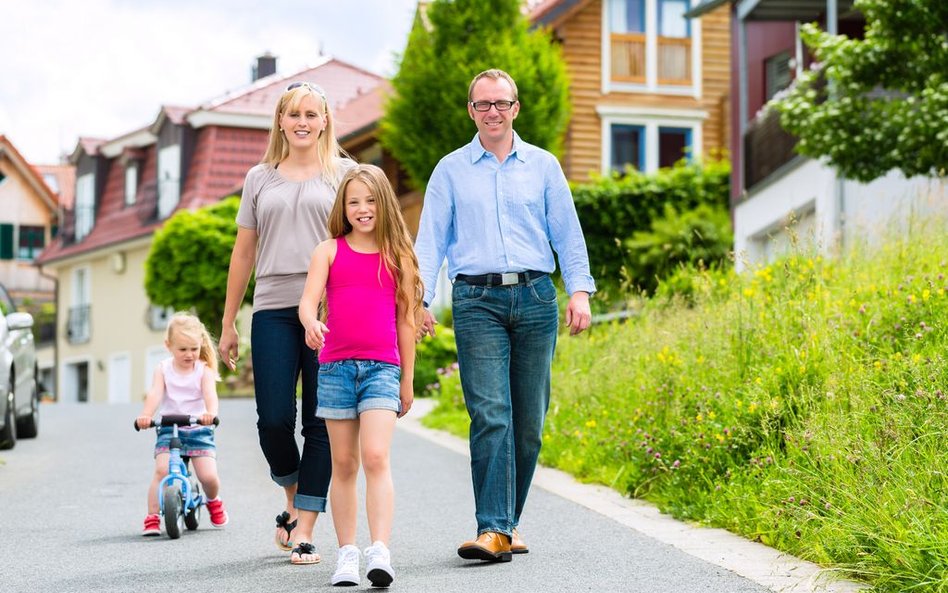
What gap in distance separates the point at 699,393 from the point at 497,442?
266 cm

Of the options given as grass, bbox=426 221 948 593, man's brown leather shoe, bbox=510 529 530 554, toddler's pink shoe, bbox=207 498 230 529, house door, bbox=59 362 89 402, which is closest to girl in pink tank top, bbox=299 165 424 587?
man's brown leather shoe, bbox=510 529 530 554

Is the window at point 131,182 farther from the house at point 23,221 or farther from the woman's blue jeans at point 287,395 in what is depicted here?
the woman's blue jeans at point 287,395

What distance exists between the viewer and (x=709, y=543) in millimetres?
7047

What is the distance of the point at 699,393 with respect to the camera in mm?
8977

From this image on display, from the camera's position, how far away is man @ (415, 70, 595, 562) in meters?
6.62

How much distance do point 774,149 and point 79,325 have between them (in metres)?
31.6

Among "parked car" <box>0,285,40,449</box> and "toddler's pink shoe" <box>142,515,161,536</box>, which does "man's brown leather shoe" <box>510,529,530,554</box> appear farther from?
"parked car" <box>0,285,40,449</box>

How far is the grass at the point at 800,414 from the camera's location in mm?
5965

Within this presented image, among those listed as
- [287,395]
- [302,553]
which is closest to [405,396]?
[287,395]

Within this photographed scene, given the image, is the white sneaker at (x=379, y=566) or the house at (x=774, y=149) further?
the house at (x=774, y=149)

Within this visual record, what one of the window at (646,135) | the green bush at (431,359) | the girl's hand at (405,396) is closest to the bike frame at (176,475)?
the girl's hand at (405,396)

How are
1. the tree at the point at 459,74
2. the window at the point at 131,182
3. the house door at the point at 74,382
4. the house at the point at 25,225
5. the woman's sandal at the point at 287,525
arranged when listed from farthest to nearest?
the house at the point at 25,225, the house door at the point at 74,382, the window at the point at 131,182, the tree at the point at 459,74, the woman's sandal at the point at 287,525

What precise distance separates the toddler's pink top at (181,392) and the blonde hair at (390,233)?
2336 mm

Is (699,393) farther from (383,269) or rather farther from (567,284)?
(383,269)
